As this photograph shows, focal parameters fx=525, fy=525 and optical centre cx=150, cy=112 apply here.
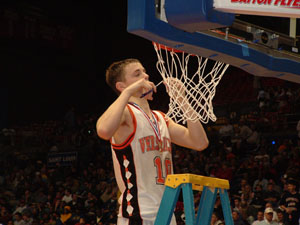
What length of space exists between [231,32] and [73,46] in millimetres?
19147

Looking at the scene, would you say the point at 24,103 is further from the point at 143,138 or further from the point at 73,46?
the point at 143,138

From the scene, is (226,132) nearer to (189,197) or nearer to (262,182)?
(262,182)

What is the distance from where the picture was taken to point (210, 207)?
3.61 metres

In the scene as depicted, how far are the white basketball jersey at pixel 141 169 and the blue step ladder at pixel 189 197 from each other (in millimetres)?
328

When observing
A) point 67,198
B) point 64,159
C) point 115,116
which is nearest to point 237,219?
point 67,198

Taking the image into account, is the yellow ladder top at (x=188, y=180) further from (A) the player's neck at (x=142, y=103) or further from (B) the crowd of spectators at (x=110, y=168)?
(B) the crowd of spectators at (x=110, y=168)

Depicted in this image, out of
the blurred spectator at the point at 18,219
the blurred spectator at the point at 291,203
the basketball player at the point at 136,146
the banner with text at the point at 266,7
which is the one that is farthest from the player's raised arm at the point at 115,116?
the blurred spectator at the point at 18,219

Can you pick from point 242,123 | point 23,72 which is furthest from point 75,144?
point 242,123

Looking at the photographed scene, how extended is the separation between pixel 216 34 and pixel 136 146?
40.2 inches

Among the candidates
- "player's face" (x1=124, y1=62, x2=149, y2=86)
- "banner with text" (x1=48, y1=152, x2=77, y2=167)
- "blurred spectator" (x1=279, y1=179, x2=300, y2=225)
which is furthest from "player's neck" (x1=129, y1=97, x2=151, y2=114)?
"banner with text" (x1=48, y1=152, x2=77, y2=167)

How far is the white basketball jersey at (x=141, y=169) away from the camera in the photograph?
3787mm

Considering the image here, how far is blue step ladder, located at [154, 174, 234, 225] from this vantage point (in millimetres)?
3301

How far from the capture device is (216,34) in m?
3.90

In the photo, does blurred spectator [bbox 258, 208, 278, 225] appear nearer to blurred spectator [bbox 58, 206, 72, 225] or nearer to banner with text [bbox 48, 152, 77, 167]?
blurred spectator [bbox 58, 206, 72, 225]
